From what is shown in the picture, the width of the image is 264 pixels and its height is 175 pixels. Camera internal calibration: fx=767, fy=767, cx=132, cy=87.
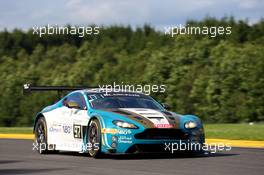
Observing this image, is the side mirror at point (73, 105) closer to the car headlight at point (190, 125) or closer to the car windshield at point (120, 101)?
the car windshield at point (120, 101)

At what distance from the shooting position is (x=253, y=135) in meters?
20.2

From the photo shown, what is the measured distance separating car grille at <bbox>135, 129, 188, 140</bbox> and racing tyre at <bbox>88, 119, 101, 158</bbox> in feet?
2.29

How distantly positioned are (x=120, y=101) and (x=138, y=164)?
247 cm

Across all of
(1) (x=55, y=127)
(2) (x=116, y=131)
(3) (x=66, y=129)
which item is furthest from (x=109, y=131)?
(1) (x=55, y=127)

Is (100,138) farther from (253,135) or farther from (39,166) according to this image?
(253,135)

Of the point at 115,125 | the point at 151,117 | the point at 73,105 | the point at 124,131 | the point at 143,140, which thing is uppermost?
the point at 73,105

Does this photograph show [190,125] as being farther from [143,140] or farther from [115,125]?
[115,125]

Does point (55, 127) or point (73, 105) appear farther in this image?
point (55, 127)

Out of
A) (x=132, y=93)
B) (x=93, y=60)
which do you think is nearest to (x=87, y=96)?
(x=132, y=93)

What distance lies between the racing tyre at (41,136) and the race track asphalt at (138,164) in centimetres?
57


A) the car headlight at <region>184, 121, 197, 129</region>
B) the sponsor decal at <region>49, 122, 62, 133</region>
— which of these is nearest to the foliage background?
the sponsor decal at <region>49, 122, 62, 133</region>

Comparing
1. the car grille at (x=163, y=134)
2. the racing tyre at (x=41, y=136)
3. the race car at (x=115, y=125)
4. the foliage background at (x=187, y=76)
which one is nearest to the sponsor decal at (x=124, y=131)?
the race car at (x=115, y=125)

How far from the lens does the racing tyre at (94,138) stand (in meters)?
12.9

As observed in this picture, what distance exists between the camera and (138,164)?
455 inches
